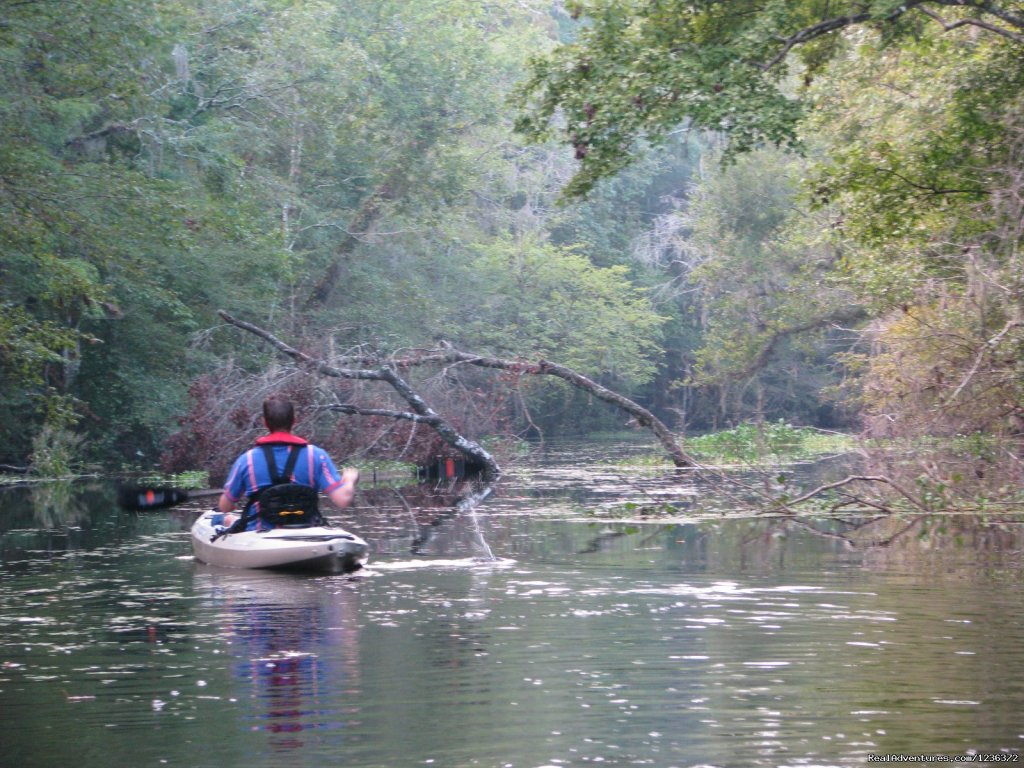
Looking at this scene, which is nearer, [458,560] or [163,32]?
[458,560]

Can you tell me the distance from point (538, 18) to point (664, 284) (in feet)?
39.3

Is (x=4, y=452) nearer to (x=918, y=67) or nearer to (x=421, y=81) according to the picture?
(x=421, y=81)

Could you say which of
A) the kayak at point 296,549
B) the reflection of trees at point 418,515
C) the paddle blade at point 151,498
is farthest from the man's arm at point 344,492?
the paddle blade at point 151,498

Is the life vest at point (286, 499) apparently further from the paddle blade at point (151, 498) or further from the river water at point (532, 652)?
the paddle blade at point (151, 498)

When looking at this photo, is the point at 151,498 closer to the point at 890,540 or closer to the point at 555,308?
the point at 890,540

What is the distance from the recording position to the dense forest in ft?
50.9

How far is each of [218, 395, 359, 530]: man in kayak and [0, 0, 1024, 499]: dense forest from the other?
17.0 ft

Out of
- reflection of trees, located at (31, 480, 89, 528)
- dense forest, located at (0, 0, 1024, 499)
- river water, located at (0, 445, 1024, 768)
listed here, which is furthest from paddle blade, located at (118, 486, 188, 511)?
dense forest, located at (0, 0, 1024, 499)

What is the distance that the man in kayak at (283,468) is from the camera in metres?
11.7

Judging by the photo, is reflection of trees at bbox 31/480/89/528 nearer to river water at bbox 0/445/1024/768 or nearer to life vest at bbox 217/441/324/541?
river water at bbox 0/445/1024/768

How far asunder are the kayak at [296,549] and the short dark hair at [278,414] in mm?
931

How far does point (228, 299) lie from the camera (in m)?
31.4

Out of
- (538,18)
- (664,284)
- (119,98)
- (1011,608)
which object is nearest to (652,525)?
(1011,608)

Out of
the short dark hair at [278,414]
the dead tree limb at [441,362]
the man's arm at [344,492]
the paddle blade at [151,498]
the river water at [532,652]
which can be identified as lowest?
the river water at [532,652]
